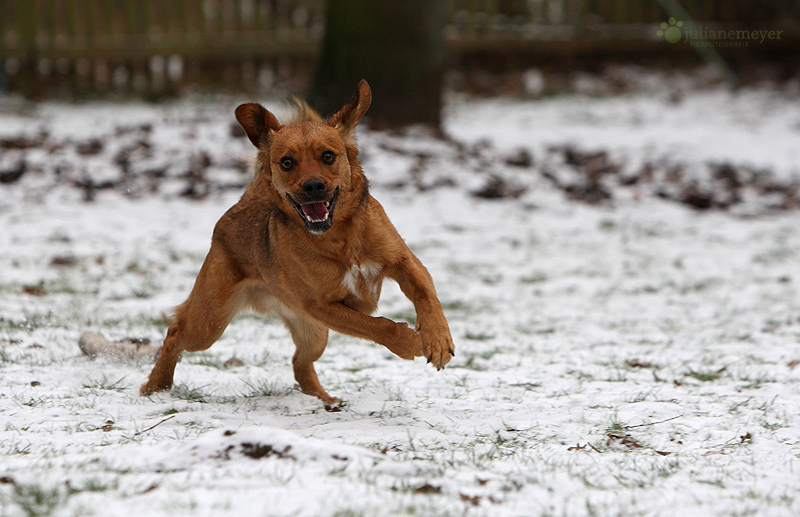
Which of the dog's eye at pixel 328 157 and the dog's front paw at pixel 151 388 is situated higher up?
the dog's eye at pixel 328 157

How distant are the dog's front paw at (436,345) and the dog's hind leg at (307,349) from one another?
0.79m

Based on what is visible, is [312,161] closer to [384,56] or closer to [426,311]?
[426,311]

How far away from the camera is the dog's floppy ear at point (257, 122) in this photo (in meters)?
3.99

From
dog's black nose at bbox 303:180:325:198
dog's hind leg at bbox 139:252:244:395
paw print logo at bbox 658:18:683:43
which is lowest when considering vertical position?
dog's hind leg at bbox 139:252:244:395

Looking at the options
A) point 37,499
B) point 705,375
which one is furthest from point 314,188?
point 705,375

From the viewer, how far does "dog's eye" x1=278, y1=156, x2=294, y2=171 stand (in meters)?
3.84

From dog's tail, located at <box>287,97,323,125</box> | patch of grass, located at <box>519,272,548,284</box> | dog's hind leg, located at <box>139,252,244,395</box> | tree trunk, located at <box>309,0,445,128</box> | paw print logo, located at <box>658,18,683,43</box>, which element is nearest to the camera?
dog's hind leg, located at <box>139,252,244,395</box>

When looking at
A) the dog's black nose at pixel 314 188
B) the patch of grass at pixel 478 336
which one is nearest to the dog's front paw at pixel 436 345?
the dog's black nose at pixel 314 188

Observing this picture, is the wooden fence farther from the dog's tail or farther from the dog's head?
the dog's head

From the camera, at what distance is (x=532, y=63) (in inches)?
690

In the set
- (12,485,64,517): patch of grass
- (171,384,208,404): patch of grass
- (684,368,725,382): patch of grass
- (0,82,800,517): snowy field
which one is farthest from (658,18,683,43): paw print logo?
(12,485,64,517): patch of grass

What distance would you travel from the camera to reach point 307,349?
14.7 ft

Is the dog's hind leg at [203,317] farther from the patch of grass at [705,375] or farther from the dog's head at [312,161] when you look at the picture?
the patch of grass at [705,375]

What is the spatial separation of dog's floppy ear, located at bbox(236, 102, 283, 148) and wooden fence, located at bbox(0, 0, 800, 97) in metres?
12.0
